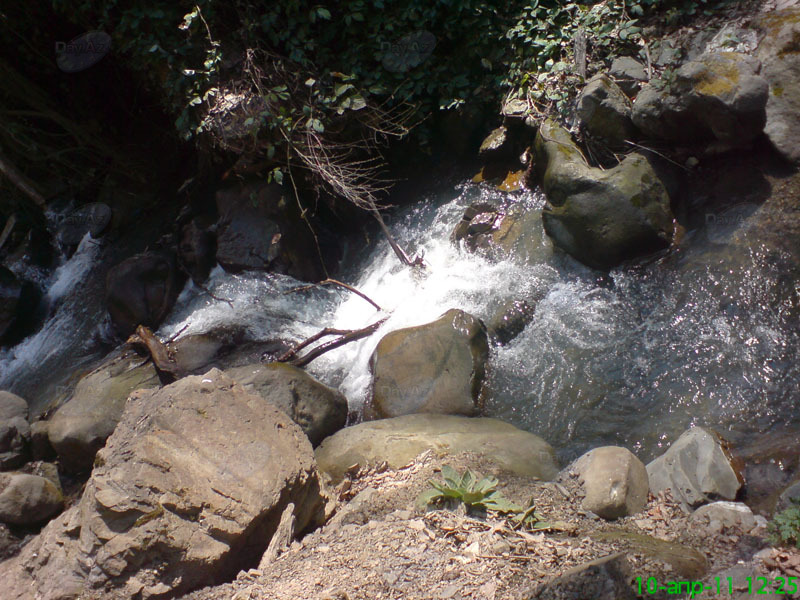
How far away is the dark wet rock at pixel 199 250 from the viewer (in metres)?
6.43

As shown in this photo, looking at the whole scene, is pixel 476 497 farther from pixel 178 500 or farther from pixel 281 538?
pixel 178 500

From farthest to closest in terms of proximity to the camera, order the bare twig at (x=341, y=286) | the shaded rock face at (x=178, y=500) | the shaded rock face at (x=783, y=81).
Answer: the bare twig at (x=341, y=286)
the shaded rock face at (x=783, y=81)
the shaded rock face at (x=178, y=500)

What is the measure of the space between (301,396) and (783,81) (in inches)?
180

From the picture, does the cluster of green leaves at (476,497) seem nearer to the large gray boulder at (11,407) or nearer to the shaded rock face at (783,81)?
the shaded rock face at (783,81)

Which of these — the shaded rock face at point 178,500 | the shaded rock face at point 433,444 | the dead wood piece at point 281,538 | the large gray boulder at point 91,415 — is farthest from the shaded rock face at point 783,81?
the large gray boulder at point 91,415

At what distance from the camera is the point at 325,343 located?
5242mm

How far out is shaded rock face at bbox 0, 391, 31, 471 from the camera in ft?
16.5

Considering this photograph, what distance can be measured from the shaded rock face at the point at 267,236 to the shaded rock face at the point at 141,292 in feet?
2.28

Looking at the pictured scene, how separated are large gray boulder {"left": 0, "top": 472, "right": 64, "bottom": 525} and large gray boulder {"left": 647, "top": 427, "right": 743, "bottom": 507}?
4409mm

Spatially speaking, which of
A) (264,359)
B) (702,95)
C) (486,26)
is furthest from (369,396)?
(486,26)

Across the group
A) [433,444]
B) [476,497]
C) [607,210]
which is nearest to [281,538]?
[476,497]

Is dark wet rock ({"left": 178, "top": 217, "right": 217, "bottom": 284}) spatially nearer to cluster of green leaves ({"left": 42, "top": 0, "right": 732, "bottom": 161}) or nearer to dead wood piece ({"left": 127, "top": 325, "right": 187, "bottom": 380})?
dead wood piece ({"left": 127, "top": 325, "right": 187, "bottom": 380})

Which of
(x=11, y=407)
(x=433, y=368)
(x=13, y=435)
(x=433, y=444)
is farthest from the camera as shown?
(x=11, y=407)

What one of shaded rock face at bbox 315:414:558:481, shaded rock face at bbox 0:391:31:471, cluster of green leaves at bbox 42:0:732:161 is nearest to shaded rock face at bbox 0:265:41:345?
shaded rock face at bbox 0:391:31:471
